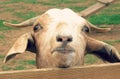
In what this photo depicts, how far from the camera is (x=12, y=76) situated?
9.18ft

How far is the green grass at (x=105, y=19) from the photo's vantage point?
1191 cm

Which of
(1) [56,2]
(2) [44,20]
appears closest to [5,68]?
(2) [44,20]

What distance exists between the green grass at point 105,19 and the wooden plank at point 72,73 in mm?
8895

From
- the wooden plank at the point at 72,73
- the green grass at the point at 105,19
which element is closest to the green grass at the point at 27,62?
the green grass at the point at 105,19

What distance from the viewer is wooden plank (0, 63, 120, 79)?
2809 millimetres

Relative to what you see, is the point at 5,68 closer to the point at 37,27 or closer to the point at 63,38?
the point at 37,27

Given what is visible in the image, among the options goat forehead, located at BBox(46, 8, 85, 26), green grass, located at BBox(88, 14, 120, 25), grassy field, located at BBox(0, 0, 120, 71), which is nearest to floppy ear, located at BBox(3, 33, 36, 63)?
goat forehead, located at BBox(46, 8, 85, 26)

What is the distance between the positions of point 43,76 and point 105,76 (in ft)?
1.59

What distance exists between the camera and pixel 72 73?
2896mm

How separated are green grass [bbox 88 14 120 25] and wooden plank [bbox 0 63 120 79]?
8.89 metres

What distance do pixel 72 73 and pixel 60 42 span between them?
0.81ft

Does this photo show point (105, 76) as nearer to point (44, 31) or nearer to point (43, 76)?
point (43, 76)

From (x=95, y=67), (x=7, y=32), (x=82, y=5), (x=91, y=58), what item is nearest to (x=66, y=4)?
(x=82, y=5)

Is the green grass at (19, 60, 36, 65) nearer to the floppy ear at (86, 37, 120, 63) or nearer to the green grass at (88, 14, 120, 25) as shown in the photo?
the green grass at (88, 14, 120, 25)
